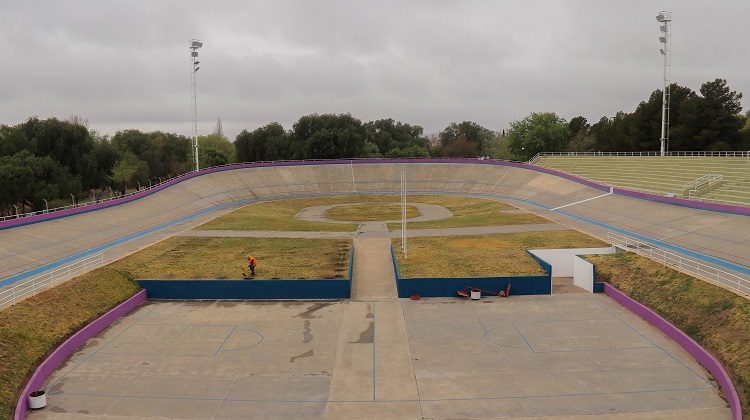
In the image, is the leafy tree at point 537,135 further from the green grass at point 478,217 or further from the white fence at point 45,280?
the white fence at point 45,280

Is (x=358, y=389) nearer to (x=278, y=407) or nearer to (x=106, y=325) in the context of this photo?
(x=278, y=407)

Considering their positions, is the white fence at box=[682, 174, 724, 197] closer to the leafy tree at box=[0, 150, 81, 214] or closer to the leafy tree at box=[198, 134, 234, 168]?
the leafy tree at box=[0, 150, 81, 214]

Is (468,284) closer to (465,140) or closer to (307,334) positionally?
(307,334)

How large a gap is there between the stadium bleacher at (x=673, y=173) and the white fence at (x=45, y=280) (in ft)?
158

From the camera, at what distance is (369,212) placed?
56.8 m

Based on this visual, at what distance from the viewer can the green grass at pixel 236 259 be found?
96.1 feet

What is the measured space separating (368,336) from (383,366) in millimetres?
3187

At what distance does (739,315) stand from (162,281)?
27069 millimetres

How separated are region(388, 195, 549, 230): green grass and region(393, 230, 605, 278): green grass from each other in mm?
5811

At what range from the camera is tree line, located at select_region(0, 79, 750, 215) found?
69.0 meters

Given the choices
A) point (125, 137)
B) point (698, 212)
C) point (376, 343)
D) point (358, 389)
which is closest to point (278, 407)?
point (358, 389)

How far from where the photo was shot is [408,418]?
1516 centimetres

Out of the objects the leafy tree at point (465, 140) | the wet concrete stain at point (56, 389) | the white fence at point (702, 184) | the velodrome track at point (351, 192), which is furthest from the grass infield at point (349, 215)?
the leafy tree at point (465, 140)

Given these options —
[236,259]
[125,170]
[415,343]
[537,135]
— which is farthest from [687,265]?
[125,170]
